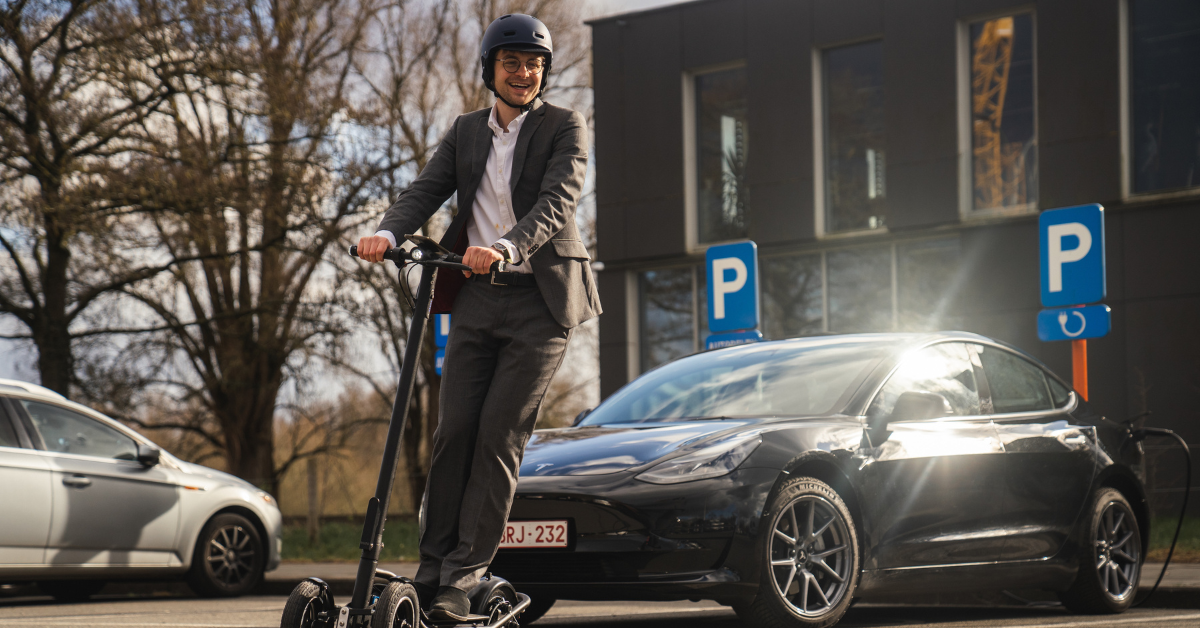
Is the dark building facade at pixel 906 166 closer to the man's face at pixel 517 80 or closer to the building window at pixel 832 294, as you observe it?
the building window at pixel 832 294

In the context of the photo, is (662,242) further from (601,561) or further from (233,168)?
(601,561)

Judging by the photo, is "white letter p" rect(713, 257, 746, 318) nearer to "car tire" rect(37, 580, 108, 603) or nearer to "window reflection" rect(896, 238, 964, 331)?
"car tire" rect(37, 580, 108, 603)

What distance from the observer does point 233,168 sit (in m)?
18.0

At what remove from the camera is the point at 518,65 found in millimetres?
3996

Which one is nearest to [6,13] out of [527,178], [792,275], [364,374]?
[364,374]

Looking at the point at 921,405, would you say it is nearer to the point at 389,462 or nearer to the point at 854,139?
the point at 389,462

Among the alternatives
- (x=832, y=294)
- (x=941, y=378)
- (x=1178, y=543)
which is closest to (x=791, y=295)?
(x=832, y=294)

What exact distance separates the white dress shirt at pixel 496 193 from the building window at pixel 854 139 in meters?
16.6

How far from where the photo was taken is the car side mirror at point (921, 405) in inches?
235

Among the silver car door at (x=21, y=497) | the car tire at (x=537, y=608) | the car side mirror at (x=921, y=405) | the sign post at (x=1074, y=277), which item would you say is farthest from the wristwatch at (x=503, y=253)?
the sign post at (x=1074, y=277)

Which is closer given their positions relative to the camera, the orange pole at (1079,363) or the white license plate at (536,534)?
the white license plate at (536,534)

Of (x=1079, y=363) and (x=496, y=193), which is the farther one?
(x=1079, y=363)

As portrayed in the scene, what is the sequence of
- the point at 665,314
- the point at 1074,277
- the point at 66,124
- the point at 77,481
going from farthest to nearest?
the point at 665,314 → the point at 66,124 → the point at 1074,277 → the point at 77,481

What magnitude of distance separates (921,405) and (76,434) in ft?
20.6
